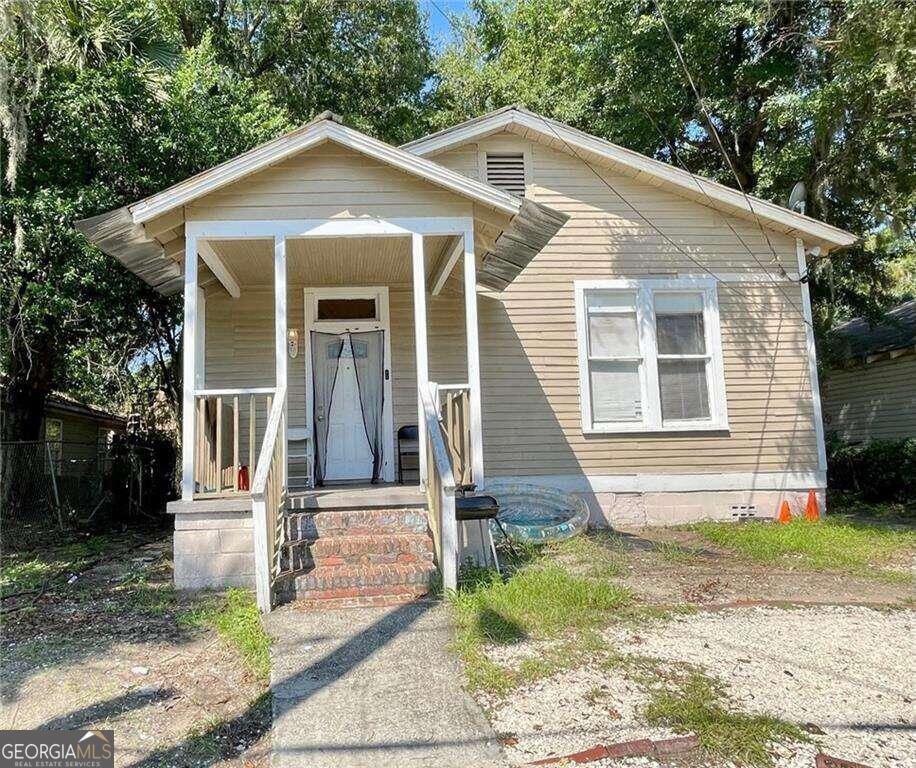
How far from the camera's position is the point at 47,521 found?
31.4ft

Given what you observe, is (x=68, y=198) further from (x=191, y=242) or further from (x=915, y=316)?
(x=915, y=316)

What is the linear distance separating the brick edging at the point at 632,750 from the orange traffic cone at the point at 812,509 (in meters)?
6.44

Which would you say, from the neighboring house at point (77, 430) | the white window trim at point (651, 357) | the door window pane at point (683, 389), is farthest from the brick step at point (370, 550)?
the neighboring house at point (77, 430)

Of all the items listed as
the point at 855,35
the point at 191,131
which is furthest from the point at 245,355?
the point at 855,35

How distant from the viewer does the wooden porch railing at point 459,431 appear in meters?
6.20

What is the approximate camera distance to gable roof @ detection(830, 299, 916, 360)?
13289 millimetres

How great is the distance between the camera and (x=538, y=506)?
8.35m

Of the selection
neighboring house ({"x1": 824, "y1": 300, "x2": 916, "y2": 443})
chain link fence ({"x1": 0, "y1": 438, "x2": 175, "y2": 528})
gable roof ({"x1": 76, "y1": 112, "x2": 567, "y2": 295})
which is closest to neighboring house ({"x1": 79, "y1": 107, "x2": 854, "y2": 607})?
gable roof ({"x1": 76, "y1": 112, "x2": 567, "y2": 295})

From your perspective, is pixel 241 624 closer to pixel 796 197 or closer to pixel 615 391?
pixel 615 391

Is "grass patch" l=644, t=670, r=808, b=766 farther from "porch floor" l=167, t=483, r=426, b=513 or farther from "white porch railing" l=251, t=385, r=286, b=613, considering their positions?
"porch floor" l=167, t=483, r=426, b=513

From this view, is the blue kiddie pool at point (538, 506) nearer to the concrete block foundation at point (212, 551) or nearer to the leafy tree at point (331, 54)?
the concrete block foundation at point (212, 551)

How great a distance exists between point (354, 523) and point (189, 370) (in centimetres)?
198

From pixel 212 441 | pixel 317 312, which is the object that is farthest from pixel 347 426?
pixel 212 441

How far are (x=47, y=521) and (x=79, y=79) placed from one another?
585 centimetres
